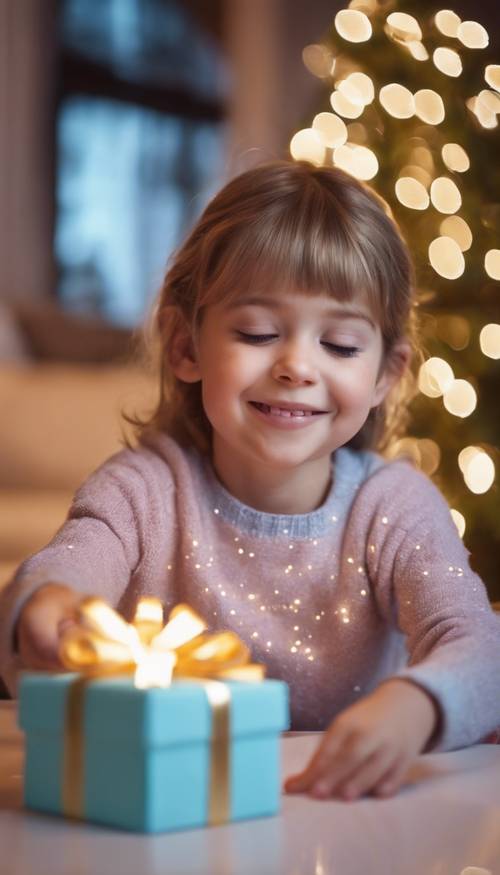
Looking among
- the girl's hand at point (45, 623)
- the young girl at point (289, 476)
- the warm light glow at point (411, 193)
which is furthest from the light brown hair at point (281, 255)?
the warm light glow at point (411, 193)

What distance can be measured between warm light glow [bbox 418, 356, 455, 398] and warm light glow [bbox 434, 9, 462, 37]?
53 centimetres

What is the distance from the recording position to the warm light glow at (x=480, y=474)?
2.10 metres

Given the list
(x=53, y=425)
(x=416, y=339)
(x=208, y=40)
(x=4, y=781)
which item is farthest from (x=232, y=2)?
(x=4, y=781)

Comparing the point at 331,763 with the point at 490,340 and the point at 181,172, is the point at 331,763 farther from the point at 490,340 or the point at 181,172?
the point at 181,172

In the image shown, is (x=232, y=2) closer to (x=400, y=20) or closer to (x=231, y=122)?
(x=231, y=122)

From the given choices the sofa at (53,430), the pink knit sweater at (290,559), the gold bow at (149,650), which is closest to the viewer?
the gold bow at (149,650)

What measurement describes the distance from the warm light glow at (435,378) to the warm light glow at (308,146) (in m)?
0.39

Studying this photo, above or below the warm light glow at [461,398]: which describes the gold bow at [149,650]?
below

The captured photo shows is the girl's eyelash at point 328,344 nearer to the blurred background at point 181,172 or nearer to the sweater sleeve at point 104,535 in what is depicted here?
the sweater sleeve at point 104,535

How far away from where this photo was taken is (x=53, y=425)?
3.17 metres

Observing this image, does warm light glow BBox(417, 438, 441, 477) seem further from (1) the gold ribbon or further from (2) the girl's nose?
(1) the gold ribbon

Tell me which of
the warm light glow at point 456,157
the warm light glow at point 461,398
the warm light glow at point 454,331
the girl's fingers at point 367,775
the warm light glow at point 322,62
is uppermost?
the warm light glow at point 322,62

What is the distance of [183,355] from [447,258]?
2.62 feet

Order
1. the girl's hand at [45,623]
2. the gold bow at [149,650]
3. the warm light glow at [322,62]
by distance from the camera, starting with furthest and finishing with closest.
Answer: the warm light glow at [322,62]
the girl's hand at [45,623]
the gold bow at [149,650]
